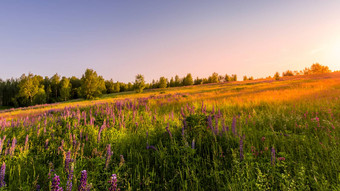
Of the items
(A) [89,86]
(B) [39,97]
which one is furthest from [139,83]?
(B) [39,97]

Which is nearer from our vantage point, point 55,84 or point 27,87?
point 27,87

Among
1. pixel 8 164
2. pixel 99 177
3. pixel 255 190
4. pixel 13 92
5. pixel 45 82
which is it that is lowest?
pixel 255 190

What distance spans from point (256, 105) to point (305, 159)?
496cm

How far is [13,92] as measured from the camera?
232ft

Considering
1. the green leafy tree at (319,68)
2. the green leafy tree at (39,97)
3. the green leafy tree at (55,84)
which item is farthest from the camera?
the green leafy tree at (55,84)

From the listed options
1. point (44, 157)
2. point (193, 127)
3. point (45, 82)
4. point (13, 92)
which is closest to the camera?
point (44, 157)

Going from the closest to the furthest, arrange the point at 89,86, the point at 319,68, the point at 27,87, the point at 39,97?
the point at 89,86, the point at 27,87, the point at 39,97, the point at 319,68

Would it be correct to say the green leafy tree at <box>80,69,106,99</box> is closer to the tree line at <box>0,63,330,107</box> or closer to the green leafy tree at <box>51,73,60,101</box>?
the tree line at <box>0,63,330,107</box>

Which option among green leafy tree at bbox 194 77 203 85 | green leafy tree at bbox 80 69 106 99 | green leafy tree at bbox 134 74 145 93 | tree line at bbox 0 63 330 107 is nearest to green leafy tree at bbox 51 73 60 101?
tree line at bbox 0 63 330 107

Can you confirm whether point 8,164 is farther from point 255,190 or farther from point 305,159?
point 305,159

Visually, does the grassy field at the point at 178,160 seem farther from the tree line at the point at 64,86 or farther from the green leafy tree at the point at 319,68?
the green leafy tree at the point at 319,68

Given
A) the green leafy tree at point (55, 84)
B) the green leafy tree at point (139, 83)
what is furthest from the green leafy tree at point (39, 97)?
the green leafy tree at point (139, 83)

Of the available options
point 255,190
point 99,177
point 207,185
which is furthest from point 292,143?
point 99,177

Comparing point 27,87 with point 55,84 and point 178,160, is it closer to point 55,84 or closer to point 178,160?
point 55,84
